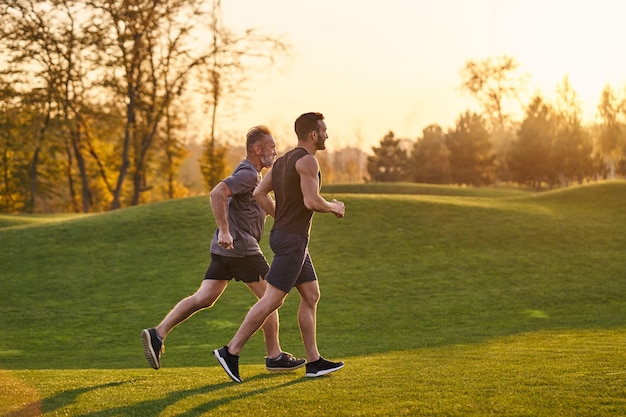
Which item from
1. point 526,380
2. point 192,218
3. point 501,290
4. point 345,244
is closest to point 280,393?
point 526,380

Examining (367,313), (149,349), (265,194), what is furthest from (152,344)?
(367,313)

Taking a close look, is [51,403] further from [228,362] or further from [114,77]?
[114,77]

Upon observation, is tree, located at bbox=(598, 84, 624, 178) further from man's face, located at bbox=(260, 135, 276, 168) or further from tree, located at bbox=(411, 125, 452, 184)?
man's face, located at bbox=(260, 135, 276, 168)

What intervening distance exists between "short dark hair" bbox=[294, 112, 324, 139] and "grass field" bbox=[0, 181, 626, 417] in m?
2.12

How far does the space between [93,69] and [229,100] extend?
8451 mm

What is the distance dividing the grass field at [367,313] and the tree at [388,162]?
29.6 metres

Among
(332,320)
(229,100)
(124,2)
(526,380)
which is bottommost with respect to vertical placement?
(332,320)

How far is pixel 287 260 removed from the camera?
7.11 m

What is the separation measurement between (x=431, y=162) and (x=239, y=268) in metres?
55.6

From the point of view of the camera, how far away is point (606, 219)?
88.8 ft

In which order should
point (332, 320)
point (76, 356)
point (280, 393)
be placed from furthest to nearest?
point (332, 320)
point (76, 356)
point (280, 393)

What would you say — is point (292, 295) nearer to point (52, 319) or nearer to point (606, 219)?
point (52, 319)

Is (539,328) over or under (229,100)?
under

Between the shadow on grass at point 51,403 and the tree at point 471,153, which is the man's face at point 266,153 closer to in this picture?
the shadow on grass at point 51,403
